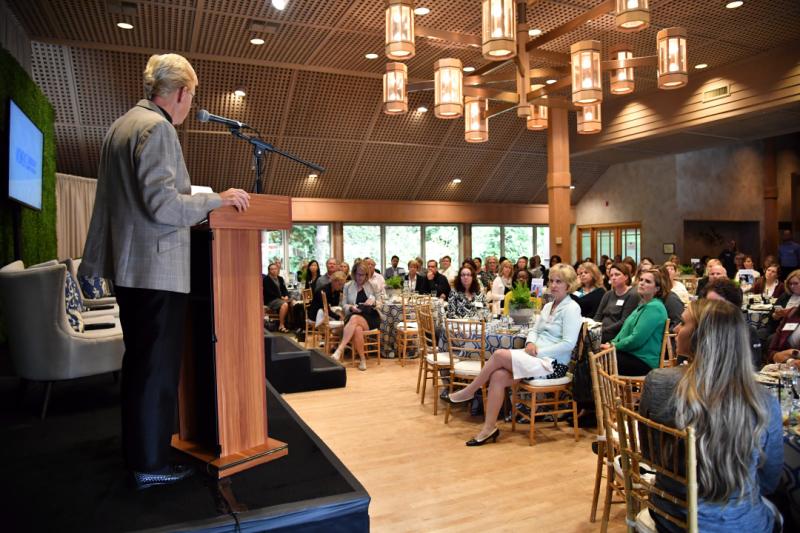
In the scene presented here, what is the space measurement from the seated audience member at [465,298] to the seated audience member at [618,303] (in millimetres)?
1280

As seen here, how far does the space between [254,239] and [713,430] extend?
1.85 metres

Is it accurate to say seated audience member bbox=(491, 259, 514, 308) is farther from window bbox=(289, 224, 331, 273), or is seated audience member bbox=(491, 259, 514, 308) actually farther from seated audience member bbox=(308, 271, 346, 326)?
window bbox=(289, 224, 331, 273)

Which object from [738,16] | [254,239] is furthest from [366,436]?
[738,16]

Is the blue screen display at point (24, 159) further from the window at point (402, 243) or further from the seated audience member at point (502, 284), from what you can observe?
the window at point (402, 243)

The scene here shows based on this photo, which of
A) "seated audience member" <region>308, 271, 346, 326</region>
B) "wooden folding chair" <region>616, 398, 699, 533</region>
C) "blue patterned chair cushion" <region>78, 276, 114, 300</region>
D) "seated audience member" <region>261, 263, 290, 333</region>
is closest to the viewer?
"wooden folding chair" <region>616, 398, 699, 533</region>

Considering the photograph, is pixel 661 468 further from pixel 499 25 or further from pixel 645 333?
pixel 499 25

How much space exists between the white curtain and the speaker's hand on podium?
835cm

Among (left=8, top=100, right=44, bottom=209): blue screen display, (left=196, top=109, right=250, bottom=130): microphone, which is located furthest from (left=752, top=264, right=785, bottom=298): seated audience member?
(left=8, top=100, right=44, bottom=209): blue screen display

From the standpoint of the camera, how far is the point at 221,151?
1145 centimetres

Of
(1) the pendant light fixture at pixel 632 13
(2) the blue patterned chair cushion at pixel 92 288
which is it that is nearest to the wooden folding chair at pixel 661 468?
(1) the pendant light fixture at pixel 632 13

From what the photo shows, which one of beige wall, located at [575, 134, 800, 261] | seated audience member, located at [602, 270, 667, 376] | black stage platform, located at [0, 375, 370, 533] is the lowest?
black stage platform, located at [0, 375, 370, 533]

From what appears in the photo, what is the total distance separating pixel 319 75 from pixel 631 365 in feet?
25.1

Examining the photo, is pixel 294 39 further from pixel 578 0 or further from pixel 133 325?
pixel 133 325

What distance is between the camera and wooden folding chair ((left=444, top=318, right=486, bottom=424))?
521 cm
